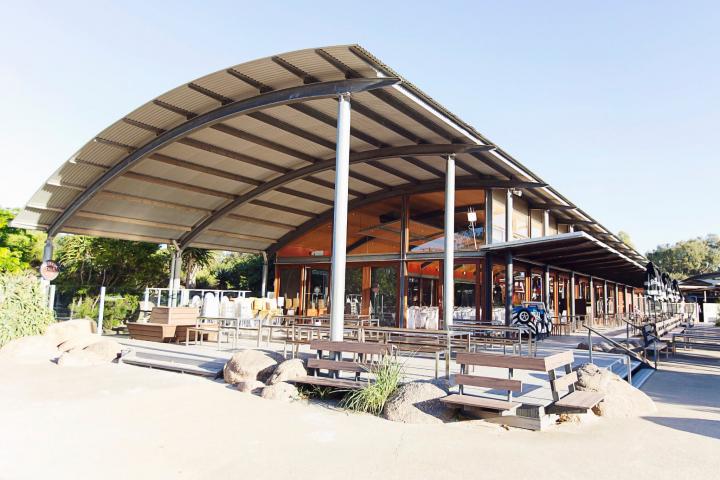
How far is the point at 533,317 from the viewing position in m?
13.6

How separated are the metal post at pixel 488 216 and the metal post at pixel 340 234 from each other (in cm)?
740

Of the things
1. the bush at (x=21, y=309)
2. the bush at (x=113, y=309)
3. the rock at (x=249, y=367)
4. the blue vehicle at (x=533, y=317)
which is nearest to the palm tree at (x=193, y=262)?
the bush at (x=113, y=309)

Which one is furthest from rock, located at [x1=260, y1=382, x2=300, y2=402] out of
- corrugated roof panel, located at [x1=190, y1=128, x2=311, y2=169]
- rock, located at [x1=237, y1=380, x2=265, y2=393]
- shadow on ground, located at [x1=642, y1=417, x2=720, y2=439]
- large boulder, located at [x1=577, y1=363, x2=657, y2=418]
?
corrugated roof panel, located at [x1=190, y1=128, x2=311, y2=169]

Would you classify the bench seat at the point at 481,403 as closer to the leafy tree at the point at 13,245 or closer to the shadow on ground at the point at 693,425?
the shadow on ground at the point at 693,425

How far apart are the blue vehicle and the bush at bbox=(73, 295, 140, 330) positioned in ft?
37.2

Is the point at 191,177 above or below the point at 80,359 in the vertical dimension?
above

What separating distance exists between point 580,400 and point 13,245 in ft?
64.8

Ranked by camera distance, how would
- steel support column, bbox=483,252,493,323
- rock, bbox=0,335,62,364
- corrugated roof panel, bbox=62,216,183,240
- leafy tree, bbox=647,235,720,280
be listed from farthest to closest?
leafy tree, bbox=647,235,720,280 → corrugated roof panel, bbox=62,216,183,240 → steel support column, bbox=483,252,493,323 → rock, bbox=0,335,62,364

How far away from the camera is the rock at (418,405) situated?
17.6 feet

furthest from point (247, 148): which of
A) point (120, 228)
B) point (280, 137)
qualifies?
point (120, 228)

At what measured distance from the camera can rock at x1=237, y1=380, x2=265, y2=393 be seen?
673 cm

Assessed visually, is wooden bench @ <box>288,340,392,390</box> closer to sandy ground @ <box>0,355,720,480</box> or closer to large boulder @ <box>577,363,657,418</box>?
sandy ground @ <box>0,355,720,480</box>

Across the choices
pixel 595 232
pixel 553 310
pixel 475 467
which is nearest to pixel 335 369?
pixel 475 467

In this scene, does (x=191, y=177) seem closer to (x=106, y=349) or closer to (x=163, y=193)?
(x=163, y=193)
